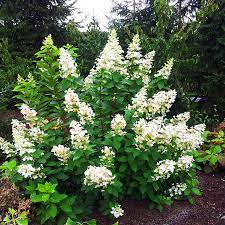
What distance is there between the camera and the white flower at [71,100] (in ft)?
11.2

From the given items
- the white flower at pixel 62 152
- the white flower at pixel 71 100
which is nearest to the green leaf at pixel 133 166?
the white flower at pixel 62 152

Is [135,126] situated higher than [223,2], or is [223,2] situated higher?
[223,2]

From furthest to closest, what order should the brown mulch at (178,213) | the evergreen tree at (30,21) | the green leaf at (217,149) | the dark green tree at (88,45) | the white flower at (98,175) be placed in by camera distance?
the evergreen tree at (30,21) → the dark green tree at (88,45) → the green leaf at (217,149) → the brown mulch at (178,213) → the white flower at (98,175)

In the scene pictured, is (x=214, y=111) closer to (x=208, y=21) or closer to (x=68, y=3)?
(x=208, y=21)

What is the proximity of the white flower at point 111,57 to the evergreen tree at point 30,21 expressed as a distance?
6.97 metres

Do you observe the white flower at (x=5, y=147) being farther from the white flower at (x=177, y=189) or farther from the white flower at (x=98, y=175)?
the white flower at (x=177, y=189)

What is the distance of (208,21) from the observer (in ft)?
26.5

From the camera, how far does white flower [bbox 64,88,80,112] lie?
3416 mm

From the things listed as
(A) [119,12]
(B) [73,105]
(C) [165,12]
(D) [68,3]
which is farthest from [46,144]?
(A) [119,12]

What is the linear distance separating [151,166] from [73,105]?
39.2 inches

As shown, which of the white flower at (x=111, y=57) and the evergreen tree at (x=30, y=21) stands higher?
the white flower at (x=111, y=57)

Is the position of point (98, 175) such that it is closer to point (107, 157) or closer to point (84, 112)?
point (107, 157)

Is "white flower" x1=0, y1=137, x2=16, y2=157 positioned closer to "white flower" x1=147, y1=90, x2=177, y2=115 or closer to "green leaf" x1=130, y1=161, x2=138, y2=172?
"green leaf" x1=130, y1=161, x2=138, y2=172

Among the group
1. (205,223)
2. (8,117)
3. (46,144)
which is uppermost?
(46,144)
